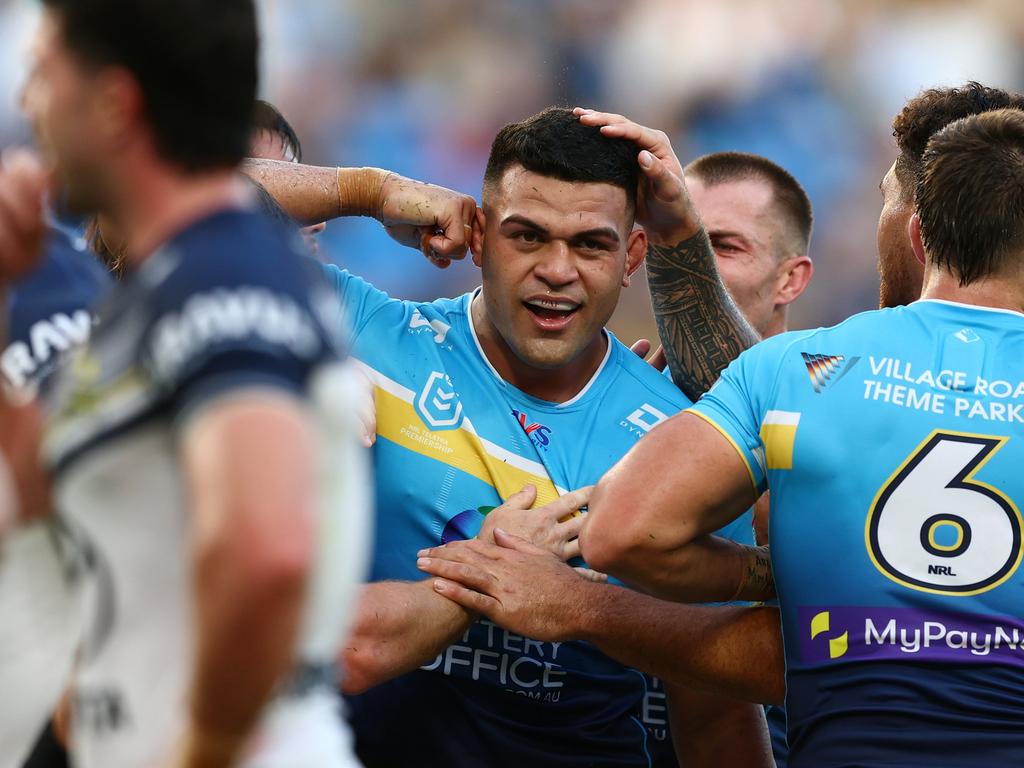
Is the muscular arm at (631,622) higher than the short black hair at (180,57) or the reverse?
the reverse

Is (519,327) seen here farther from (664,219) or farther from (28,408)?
(28,408)

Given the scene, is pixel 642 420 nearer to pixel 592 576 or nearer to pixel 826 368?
pixel 592 576

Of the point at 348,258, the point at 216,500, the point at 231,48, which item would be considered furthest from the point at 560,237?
the point at 348,258

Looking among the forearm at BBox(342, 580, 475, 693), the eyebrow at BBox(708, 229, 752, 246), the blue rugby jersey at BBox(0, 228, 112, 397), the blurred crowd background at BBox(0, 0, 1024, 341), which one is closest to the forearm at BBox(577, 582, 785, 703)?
the forearm at BBox(342, 580, 475, 693)

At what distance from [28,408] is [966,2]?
9765 mm

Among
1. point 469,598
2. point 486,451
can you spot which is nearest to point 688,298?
point 486,451

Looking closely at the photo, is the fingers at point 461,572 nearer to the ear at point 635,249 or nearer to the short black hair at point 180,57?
the ear at point 635,249

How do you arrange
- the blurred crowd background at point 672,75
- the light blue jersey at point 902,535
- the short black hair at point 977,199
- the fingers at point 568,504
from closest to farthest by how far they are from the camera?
the light blue jersey at point 902,535 → the short black hair at point 977,199 → the fingers at point 568,504 → the blurred crowd background at point 672,75

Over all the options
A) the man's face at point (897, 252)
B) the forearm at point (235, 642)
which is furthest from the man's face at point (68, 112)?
the man's face at point (897, 252)

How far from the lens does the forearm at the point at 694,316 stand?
180 inches

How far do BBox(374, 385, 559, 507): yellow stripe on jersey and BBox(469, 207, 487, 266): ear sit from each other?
0.57 metres

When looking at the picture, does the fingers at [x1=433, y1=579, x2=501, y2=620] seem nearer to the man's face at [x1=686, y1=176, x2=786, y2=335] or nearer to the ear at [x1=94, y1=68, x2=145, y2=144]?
the ear at [x1=94, y1=68, x2=145, y2=144]

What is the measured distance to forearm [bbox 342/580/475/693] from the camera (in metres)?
3.50

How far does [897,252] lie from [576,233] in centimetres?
104
